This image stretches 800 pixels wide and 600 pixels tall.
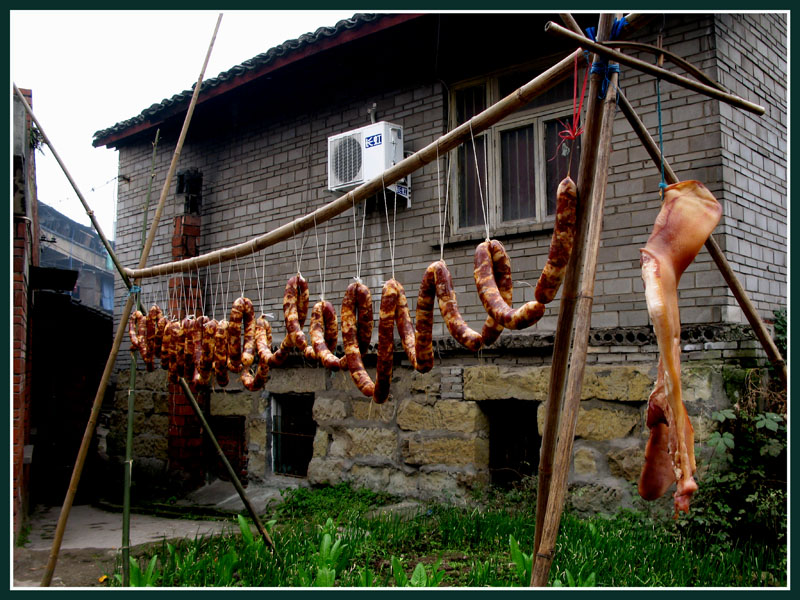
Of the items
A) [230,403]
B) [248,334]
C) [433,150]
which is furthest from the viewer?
[230,403]

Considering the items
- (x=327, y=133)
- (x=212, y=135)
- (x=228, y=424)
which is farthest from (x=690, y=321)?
(x=212, y=135)

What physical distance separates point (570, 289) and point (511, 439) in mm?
4082

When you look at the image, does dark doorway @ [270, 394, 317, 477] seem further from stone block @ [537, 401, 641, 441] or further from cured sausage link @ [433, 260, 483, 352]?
cured sausage link @ [433, 260, 483, 352]

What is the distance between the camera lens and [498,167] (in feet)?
23.2

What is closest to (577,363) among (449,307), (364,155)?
(449,307)

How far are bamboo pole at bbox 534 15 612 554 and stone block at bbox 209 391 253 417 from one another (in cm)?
595

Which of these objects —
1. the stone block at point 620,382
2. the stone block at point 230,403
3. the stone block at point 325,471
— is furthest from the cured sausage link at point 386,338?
the stone block at point 230,403

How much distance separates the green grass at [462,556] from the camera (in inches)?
174

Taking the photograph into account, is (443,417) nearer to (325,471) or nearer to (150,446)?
(325,471)

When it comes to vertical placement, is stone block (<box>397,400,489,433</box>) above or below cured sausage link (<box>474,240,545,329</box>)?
below

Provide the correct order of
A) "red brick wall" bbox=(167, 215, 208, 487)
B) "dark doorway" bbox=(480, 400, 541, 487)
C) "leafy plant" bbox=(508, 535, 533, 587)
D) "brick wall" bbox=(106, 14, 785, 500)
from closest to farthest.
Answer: "leafy plant" bbox=(508, 535, 533, 587)
"brick wall" bbox=(106, 14, 785, 500)
"dark doorway" bbox=(480, 400, 541, 487)
"red brick wall" bbox=(167, 215, 208, 487)

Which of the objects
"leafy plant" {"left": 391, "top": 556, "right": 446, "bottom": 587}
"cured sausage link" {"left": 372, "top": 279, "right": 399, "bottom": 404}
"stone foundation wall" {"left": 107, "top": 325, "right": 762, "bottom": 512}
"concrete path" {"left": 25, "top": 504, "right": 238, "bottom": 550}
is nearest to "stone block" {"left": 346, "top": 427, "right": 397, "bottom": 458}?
"stone foundation wall" {"left": 107, "top": 325, "right": 762, "bottom": 512}

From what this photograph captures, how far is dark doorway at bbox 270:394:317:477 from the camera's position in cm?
836

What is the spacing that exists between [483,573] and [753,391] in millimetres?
2719
